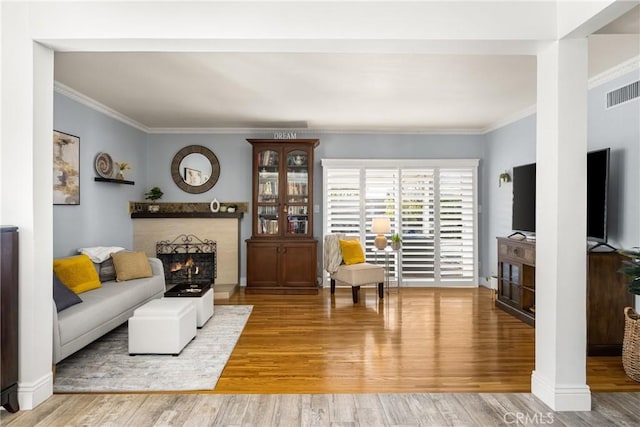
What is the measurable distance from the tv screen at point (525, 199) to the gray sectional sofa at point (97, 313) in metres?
4.63

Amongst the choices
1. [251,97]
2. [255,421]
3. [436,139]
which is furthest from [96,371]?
[436,139]

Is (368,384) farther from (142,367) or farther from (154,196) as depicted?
(154,196)

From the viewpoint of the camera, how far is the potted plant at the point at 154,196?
666cm

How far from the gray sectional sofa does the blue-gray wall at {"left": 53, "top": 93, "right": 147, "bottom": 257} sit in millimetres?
794

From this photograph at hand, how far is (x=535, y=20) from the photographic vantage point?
2688 millimetres

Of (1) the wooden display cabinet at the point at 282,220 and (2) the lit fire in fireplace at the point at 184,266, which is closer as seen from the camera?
(1) the wooden display cabinet at the point at 282,220

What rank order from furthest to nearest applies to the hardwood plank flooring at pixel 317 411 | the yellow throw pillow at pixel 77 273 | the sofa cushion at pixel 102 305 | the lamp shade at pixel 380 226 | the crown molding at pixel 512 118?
the lamp shade at pixel 380 226, the crown molding at pixel 512 118, the yellow throw pillow at pixel 77 273, the sofa cushion at pixel 102 305, the hardwood plank flooring at pixel 317 411

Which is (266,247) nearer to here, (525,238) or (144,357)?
(144,357)

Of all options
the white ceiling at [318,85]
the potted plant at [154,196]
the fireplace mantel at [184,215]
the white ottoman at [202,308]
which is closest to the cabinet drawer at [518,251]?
the white ceiling at [318,85]

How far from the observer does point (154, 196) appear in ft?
21.8

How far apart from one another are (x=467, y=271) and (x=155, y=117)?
217 inches

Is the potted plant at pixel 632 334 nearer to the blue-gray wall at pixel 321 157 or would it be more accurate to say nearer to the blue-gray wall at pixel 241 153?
the blue-gray wall at pixel 321 157

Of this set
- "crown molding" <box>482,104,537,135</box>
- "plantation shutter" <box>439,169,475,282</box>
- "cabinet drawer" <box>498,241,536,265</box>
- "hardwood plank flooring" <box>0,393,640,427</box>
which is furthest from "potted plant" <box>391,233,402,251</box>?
"hardwood plank flooring" <box>0,393,640,427</box>

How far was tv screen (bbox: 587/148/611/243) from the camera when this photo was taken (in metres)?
3.80
